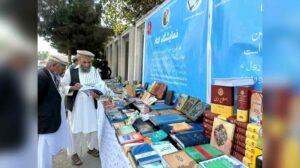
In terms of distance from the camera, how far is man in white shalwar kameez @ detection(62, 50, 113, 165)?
4012mm

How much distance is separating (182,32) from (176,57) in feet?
1.21

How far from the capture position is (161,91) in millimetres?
4496

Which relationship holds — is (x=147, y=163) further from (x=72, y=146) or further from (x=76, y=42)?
(x=76, y=42)

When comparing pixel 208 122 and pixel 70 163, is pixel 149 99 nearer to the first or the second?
pixel 70 163

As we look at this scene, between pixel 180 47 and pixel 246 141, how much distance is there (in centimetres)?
218

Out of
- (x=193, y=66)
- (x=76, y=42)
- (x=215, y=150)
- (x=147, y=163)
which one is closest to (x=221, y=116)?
(x=215, y=150)

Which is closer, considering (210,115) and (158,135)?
(210,115)

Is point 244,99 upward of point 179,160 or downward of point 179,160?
upward

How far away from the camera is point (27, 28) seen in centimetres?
40

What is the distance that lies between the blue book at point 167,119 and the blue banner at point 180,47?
0.35 meters

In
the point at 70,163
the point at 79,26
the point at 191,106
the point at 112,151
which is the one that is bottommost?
the point at 70,163

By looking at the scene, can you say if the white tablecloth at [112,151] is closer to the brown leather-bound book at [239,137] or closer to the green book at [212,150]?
the green book at [212,150]

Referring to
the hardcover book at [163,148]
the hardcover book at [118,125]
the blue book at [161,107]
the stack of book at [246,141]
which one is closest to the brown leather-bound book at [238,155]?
the stack of book at [246,141]

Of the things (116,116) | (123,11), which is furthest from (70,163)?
(123,11)
